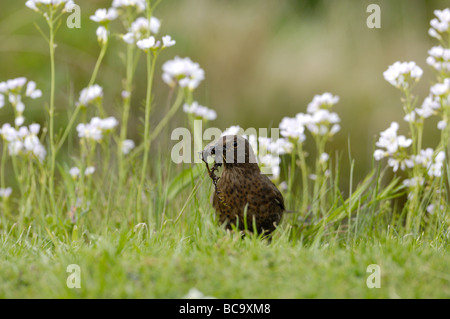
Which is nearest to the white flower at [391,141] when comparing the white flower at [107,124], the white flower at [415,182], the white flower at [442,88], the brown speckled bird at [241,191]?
the white flower at [415,182]

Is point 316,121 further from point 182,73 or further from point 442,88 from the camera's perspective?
point 182,73

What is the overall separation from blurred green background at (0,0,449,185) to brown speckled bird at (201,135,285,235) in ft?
9.73

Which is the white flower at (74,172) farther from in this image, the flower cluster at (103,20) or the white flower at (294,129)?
the white flower at (294,129)

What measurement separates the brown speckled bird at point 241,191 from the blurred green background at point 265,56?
2965 mm

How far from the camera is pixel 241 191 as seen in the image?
3156 millimetres

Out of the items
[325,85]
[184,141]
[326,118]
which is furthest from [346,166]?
[184,141]

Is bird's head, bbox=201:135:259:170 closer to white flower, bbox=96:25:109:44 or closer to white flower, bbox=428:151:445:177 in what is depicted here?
white flower, bbox=96:25:109:44

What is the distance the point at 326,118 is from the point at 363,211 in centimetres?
69

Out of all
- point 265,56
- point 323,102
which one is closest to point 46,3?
point 323,102

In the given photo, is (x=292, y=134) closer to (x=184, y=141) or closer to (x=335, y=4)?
(x=184, y=141)

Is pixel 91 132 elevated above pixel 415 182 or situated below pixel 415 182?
above

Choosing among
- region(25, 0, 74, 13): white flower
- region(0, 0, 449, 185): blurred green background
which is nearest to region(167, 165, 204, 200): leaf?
region(25, 0, 74, 13): white flower

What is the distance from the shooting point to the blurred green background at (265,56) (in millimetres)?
6395

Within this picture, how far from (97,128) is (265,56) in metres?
3.44
